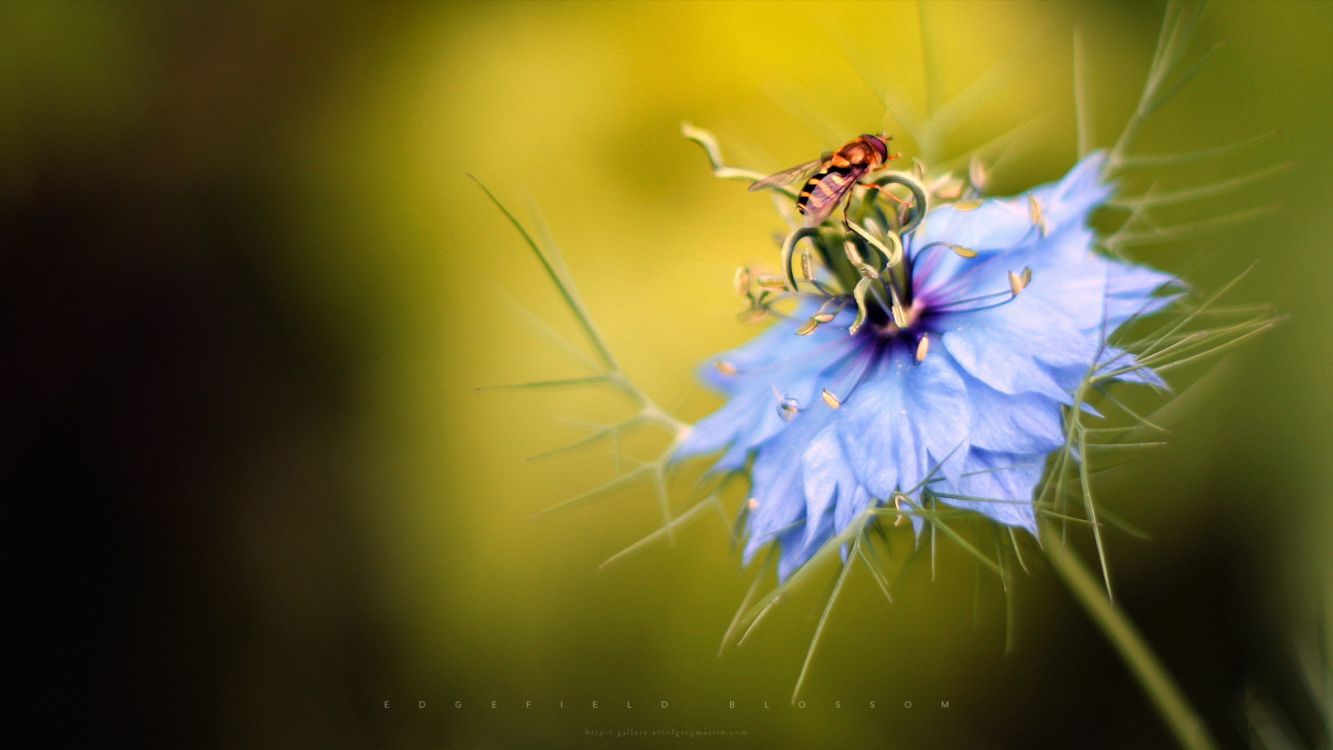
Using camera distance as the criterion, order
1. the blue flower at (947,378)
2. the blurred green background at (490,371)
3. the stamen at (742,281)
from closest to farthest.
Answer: the blue flower at (947,378), the stamen at (742,281), the blurred green background at (490,371)

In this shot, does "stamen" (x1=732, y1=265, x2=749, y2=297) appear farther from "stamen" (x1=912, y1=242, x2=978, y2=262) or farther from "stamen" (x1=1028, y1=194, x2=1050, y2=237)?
"stamen" (x1=1028, y1=194, x2=1050, y2=237)

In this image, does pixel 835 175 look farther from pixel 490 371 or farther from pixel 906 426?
pixel 490 371

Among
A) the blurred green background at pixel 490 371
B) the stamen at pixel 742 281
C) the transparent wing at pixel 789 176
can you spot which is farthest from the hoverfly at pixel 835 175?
the blurred green background at pixel 490 371

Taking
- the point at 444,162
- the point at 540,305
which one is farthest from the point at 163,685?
the point at 444,162

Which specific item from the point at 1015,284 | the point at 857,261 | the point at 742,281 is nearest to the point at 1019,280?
the point at 1015,284

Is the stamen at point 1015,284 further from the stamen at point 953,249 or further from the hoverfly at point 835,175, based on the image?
the hoverfly at point 835,175

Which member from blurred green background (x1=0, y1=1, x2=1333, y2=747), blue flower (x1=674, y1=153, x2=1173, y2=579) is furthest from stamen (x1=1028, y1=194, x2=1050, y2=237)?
blurred green background (x1=0, y1=1, x2=1333, y2=747)
